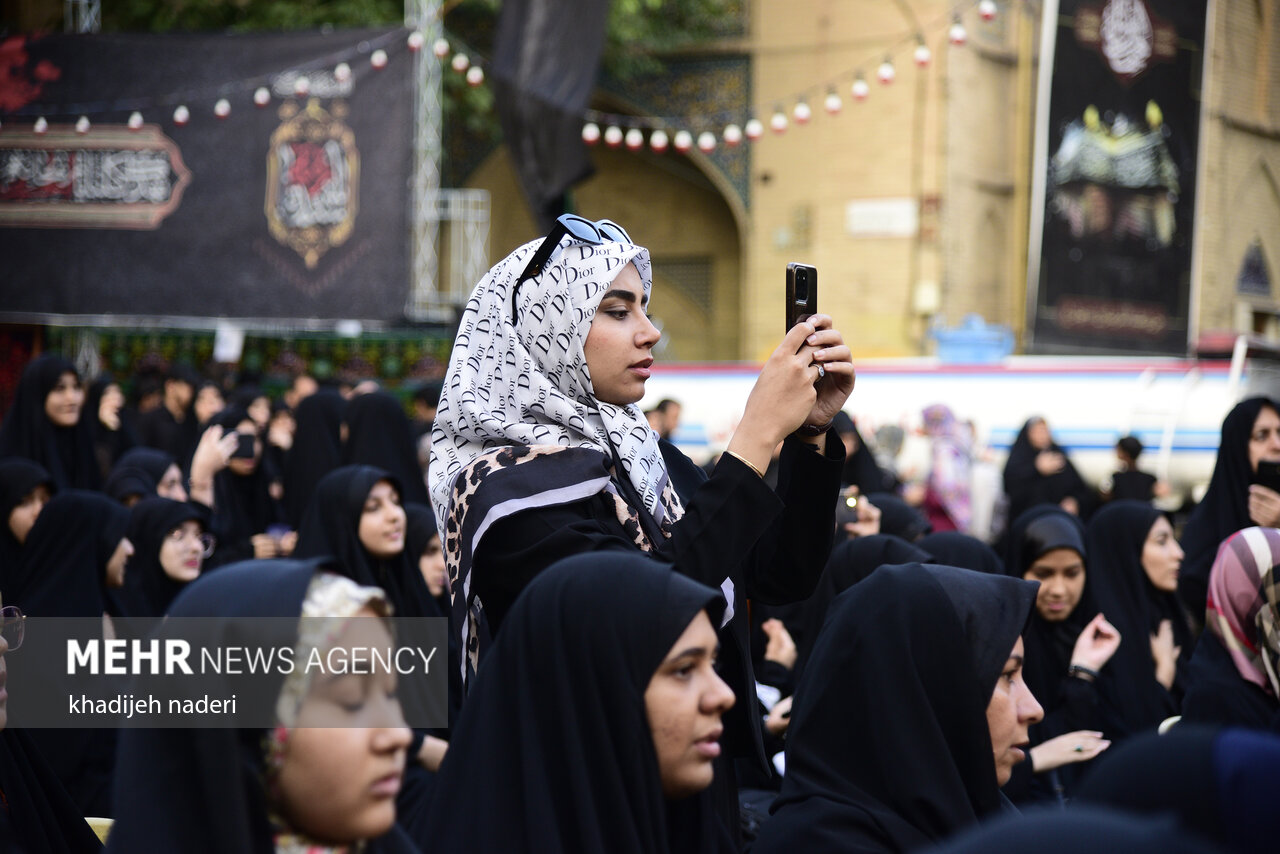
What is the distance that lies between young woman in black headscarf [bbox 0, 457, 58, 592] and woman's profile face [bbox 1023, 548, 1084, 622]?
3252 mm

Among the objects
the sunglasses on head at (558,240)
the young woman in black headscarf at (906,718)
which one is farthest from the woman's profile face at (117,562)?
the young woman in black headscarf at (906,718)

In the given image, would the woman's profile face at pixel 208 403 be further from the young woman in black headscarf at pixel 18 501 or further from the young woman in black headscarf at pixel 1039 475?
the young woman in black headscarf at pixel 1039 475

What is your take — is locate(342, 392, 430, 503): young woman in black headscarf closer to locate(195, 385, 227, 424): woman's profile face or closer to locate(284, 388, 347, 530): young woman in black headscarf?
locate(284, 388, 347, 530): young woman in black headscarf

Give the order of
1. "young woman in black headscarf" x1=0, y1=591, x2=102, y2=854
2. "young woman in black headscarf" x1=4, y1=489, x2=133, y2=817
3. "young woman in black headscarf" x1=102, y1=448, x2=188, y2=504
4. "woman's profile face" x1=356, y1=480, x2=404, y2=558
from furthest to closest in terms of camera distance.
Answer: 1. "young woman in black headscarf" x1=102, y1=448, x2=188, y2=504
2. "young woman in black headscarf" x1=4, y1=489, x2=133, y2=817
3. "woman's profile face" x1=356, y1=480, x2=404, y2=558
4. "young woman in black headscarf" x1=0, y1=591, x2=102, y2=854

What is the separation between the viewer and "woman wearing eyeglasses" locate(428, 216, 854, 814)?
2.10 meters

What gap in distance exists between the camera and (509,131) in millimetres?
10906

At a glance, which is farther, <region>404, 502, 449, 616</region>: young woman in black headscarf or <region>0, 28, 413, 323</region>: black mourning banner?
<region>0, 28, 413, 323</region>: black mourning banner

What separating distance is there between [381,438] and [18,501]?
167cm

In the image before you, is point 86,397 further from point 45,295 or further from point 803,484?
point 803,484

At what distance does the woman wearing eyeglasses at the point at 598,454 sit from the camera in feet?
6.89

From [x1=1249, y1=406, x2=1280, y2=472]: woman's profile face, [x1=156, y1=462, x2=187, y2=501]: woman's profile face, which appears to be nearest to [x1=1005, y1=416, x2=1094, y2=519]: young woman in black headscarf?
[x1=1249, y1=406, x2=1280, y2=472]: woman's profile face

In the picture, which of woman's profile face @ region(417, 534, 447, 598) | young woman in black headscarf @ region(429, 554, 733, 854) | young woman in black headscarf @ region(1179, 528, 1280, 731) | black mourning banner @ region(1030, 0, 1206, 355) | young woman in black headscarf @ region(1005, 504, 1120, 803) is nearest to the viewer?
young woman in black headscarf @ region(429, 554, 733, 854)

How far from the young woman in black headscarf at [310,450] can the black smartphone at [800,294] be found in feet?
15.4

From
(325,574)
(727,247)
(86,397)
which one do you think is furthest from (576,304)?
(727,247)
